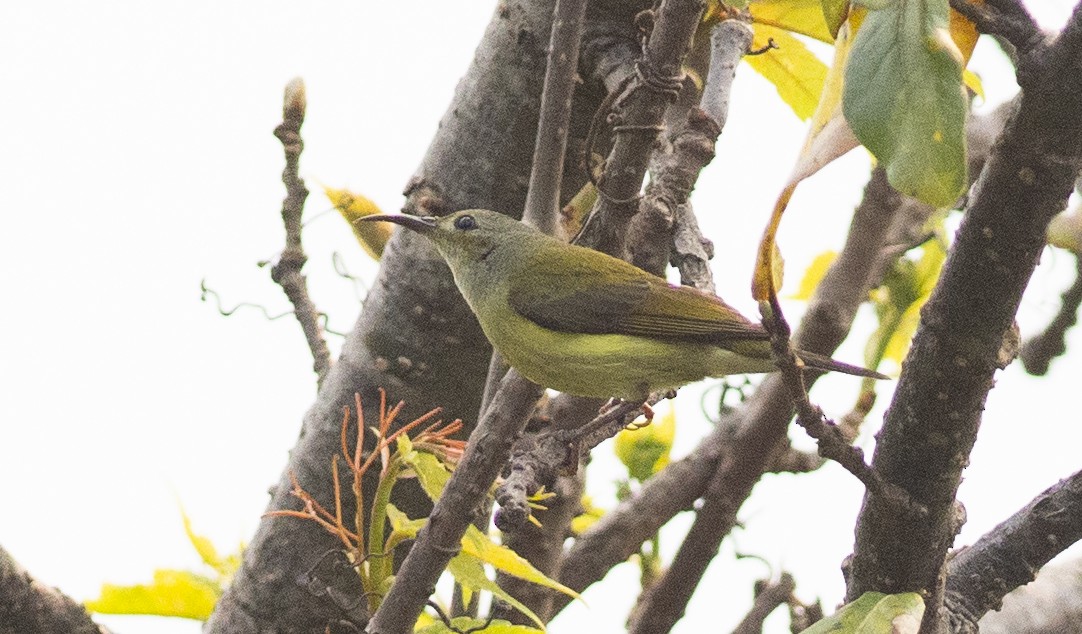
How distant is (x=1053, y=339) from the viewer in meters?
3.80

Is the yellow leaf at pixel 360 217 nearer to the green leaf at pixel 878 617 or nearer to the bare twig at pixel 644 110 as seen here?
the bare twig at pixel 644 110

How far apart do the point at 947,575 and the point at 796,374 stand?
863 millimetres

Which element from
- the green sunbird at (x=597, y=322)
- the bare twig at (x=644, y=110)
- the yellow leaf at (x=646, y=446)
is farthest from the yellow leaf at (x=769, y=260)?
the yellow leaf at (x=646, y=446)

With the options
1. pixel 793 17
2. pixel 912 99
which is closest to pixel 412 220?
pixel 793 17

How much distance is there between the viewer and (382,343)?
280 cm

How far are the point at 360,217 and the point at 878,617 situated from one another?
5.51 ft

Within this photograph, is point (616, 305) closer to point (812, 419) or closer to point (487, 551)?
point (487, 551)

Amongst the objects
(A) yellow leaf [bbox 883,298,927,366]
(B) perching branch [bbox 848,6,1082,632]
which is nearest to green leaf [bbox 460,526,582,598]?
(B) perching branch [bbox 848,6,1082,632]

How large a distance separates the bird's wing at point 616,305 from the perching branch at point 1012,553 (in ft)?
2.44

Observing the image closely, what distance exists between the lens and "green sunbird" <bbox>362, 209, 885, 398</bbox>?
2.76m

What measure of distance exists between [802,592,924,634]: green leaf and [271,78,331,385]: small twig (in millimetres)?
1547

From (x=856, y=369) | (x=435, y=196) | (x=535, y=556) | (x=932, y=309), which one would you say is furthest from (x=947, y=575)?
(x=435, y=196)

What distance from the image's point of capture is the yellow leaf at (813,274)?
400 cm

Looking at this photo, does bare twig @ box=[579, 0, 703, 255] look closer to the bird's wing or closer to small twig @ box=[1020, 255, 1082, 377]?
the bird's wing
